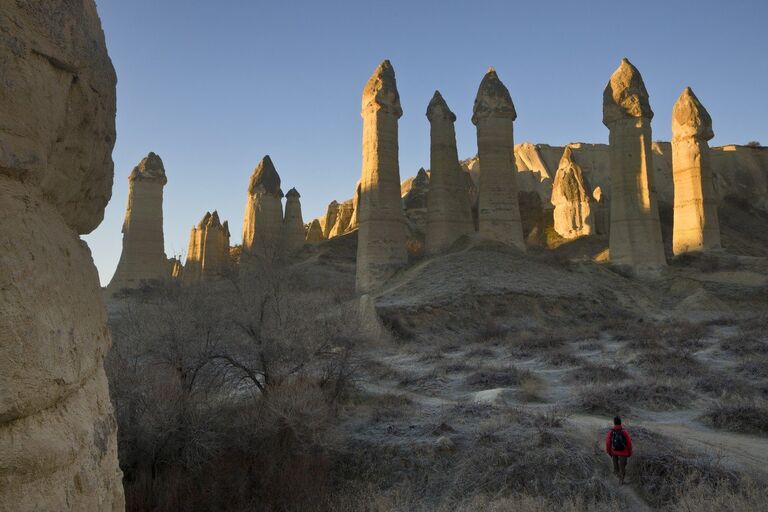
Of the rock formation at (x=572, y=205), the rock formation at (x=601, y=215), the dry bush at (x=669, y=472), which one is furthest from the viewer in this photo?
the rock formation at (x=601, y=215)

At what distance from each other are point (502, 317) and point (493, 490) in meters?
13.6

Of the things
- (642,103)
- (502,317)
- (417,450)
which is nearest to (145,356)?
(417,450)

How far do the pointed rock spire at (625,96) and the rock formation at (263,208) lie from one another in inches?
747

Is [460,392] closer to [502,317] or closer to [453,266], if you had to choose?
[502,317]

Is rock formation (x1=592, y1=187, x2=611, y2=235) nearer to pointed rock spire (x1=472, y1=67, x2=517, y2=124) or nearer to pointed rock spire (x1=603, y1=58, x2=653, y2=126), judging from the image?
pointed rock spire (x1=603, y1=58, x2=653, y2=126)

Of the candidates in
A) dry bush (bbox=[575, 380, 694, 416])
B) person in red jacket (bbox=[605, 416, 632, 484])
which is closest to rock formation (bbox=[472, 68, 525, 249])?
dry bush (bbox=[575, 380, 694, 416])

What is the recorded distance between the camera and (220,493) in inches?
275

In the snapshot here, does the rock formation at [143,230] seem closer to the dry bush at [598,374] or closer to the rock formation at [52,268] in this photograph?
the dry bush at [598,374]

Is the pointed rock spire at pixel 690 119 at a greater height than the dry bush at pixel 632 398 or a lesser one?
greater

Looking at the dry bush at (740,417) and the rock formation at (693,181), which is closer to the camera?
the dry bush at (740,417)

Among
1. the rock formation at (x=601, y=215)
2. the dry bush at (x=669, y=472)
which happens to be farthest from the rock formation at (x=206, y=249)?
the dry bush at (x=669, y=472)

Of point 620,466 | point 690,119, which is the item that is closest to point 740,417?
point 620,466

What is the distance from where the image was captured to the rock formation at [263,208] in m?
34.6

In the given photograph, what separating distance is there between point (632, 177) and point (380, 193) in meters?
11.2
